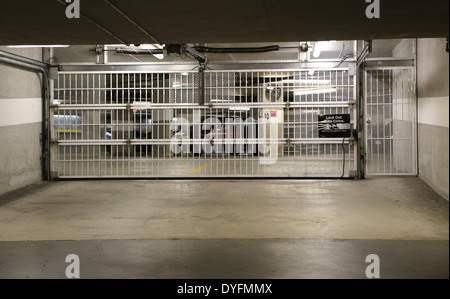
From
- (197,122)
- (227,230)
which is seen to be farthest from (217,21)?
(197,122)

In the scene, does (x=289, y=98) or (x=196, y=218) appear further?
(x=289, y=98)

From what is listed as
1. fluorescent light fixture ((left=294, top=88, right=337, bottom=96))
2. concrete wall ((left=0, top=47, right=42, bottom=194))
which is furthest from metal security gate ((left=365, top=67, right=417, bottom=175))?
concrete wall ((left=0, top=47, right=42, bottom=194))

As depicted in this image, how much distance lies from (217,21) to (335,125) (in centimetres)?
693

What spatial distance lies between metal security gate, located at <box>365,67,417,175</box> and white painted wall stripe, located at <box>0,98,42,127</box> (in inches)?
332

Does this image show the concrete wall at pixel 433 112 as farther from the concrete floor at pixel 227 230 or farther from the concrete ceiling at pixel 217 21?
the concrete ceiling at pixel 217 21

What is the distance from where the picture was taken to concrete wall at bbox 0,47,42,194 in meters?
10.5

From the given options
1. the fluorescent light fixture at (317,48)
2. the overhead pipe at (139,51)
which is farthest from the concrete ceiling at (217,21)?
the overhead pipe at (139,51)

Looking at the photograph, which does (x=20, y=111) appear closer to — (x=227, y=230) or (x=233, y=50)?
(x=233, y=50)

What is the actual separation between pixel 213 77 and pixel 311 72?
8.44ft

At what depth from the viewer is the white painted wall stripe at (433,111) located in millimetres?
8977

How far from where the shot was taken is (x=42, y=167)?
12477mm

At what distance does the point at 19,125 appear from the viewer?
36.9 ft
